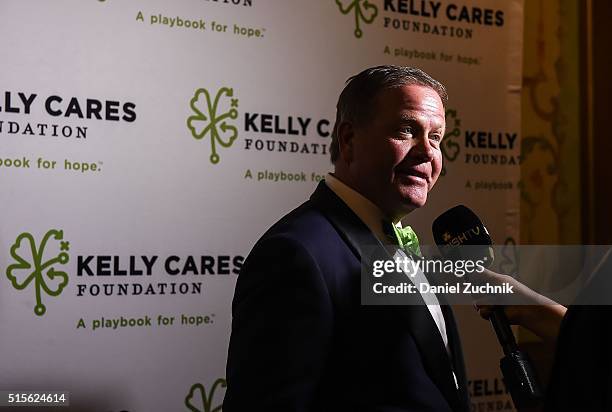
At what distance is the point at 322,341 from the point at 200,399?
1180 mm

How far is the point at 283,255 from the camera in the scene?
3.51 feet

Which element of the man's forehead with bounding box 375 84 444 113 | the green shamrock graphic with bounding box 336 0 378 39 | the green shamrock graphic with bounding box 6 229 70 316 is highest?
the green shamrock graphic with bounding box 336 0 378 39

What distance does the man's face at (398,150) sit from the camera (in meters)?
1.25

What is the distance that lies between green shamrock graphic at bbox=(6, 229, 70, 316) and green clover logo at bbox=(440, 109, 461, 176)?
1420mm

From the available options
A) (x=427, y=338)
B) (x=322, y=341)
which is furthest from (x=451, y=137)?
(x=322, y=341)

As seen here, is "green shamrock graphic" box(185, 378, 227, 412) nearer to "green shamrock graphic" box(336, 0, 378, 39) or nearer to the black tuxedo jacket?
the black tuxedo jacket

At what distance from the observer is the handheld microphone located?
1106 millimetres

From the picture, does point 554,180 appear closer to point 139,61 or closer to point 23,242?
point 139,61

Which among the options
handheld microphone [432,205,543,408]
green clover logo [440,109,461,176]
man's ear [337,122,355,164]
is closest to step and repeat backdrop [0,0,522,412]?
green clover logo [440,109,461,176]

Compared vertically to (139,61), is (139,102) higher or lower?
lower

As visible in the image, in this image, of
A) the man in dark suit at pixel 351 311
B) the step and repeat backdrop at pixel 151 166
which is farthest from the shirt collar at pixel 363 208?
the step and repeat backdrop at pixel 151 166

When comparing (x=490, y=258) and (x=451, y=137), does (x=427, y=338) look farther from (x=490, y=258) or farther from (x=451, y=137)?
(x=451, y=137)

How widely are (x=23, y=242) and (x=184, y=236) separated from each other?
473 millimetres

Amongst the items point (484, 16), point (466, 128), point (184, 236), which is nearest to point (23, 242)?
point (184, 236)
